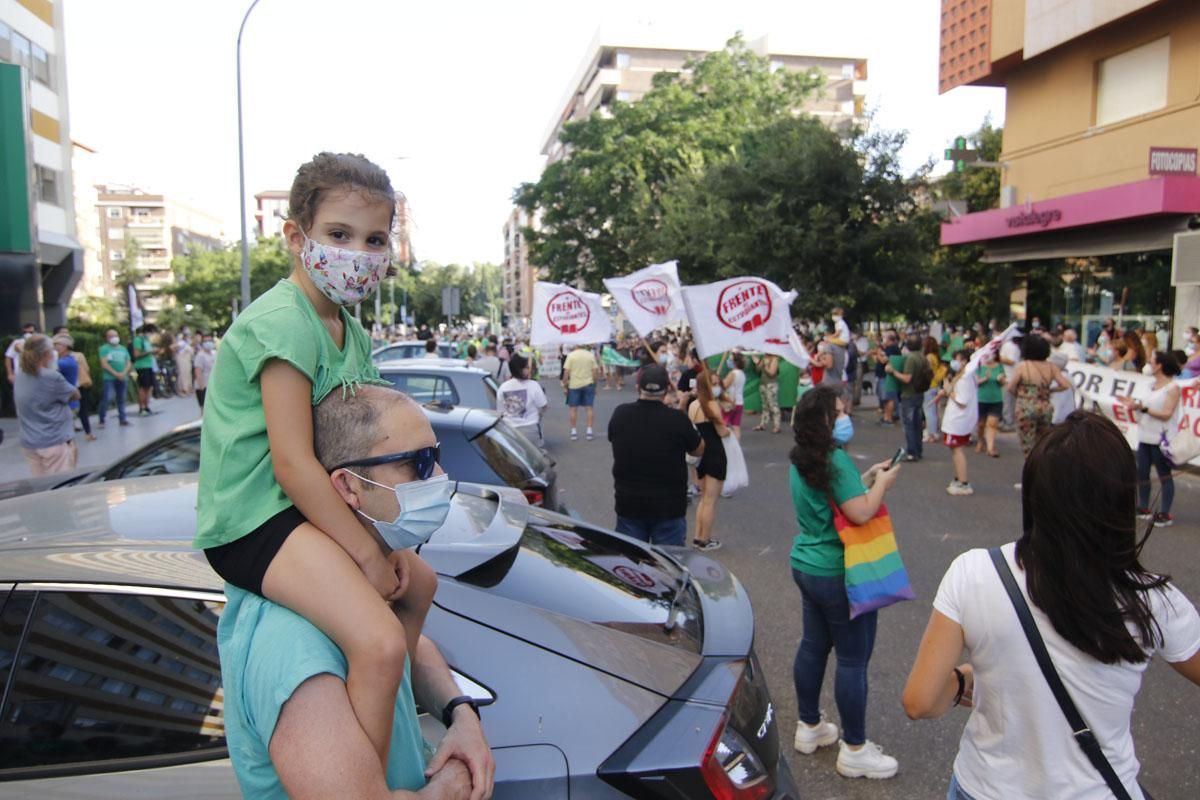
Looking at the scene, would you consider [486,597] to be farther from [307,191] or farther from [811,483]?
[811,483]

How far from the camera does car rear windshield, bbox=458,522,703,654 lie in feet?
8.61

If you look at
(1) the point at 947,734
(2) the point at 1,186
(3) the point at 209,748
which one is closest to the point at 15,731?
(3) the point at 209,748

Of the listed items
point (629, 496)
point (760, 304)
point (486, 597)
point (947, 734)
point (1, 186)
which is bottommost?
point (947, 734)

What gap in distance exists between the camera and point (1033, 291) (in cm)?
2305

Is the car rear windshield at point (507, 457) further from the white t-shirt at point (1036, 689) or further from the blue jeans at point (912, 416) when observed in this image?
the blue jeans at point (912, 416)

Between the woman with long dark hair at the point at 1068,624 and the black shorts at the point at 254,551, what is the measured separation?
158 centimetres

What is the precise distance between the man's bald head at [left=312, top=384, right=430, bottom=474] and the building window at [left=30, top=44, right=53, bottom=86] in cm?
3339

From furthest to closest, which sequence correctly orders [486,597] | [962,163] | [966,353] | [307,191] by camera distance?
[962,163] < [966,353] < [486,597] < [307,191]

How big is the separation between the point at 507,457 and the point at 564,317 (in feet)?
27.2

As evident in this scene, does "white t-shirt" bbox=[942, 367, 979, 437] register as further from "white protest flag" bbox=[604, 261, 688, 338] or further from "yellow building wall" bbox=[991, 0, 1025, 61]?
"yellow building wall" bbox=[991, 0, 1025, 61]

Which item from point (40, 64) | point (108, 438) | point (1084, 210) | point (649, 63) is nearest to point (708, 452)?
point (108, 438)

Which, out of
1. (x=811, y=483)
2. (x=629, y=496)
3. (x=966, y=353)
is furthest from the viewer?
(x=966, y=353)

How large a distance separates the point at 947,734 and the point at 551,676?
2.90 metres

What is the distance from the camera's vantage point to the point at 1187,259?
45.8 ft
